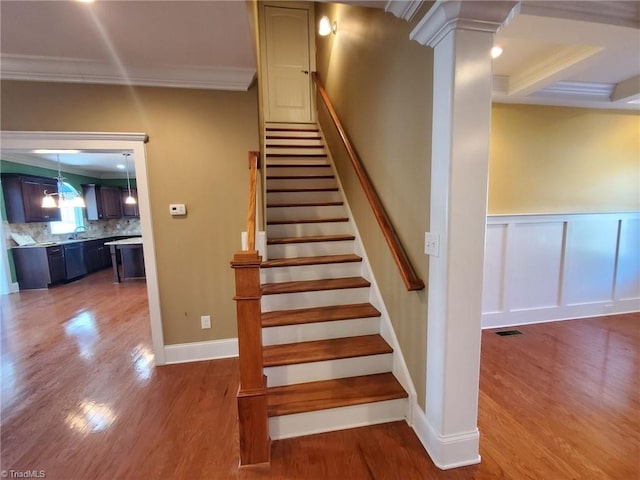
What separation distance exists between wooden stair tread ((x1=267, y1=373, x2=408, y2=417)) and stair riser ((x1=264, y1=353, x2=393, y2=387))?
0.10 ft

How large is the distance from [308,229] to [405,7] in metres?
1.87

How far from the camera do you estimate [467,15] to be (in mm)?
1204

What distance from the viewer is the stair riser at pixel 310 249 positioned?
2.65 meters

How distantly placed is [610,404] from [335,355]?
1825mm

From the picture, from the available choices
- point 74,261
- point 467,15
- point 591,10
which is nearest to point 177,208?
point 467,15

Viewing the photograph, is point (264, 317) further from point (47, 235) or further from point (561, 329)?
Answer: point (47, 235)

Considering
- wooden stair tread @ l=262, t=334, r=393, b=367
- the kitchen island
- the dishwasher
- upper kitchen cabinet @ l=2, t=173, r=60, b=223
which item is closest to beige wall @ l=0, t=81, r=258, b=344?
wooden stair tread @ l=262, t=334, r=393, b=367

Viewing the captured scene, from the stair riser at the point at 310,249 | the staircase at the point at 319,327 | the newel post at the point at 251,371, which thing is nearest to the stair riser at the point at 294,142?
the staircase at the point at 319,327

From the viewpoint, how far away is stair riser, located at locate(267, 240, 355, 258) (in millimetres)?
2654

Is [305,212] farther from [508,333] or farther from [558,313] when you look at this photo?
[558,313]

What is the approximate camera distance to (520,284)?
309cm

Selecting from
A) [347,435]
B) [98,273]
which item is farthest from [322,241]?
[98,273]

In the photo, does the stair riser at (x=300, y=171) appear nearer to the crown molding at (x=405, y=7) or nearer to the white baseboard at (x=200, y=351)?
the white baseboard at (x=200, y=351)

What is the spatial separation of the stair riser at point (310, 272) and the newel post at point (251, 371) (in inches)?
39.3
